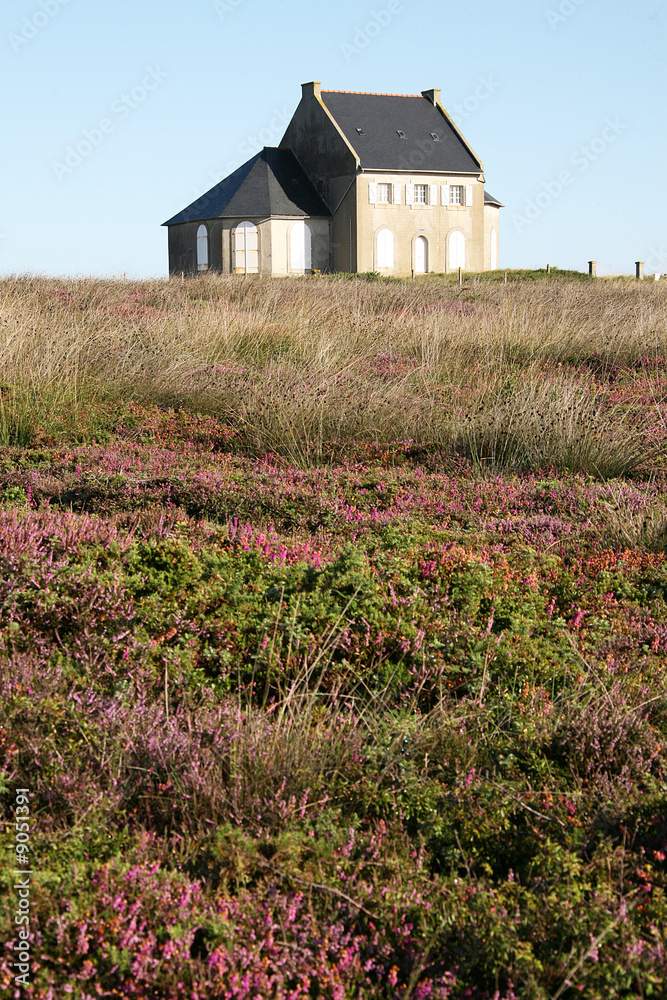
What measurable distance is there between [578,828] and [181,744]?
142 cm

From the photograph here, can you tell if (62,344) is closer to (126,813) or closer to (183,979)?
(126,813)

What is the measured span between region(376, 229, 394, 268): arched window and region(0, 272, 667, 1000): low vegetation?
38.9 m

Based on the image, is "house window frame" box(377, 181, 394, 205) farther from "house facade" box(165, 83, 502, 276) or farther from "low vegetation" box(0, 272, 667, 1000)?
"low vegetation" box(0, 272, 667, 1000)

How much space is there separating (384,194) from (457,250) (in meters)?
5.39

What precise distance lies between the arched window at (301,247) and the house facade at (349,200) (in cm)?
5

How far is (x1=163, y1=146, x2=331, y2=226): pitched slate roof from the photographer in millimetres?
43156

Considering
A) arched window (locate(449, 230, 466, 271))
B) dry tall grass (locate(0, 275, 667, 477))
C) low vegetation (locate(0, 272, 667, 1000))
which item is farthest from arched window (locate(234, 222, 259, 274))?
low vegetation (locate(0, 272, 667, 1000))

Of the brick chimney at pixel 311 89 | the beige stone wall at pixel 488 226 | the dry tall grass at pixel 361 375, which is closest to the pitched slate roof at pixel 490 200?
the beige stone wall at pixel 488 226

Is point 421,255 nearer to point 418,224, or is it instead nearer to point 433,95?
point 418,224

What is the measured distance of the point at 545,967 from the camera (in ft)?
7.97

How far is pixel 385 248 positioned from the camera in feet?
148

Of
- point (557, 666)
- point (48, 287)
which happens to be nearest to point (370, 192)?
point (48, 287)

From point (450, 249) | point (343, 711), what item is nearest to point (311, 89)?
point (450, 249)

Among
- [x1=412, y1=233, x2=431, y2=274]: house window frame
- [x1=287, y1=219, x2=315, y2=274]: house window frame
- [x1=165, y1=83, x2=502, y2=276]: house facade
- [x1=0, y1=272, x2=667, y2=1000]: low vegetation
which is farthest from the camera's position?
[x1=412, y1=233, x2=431, y2=274]: house window frame
